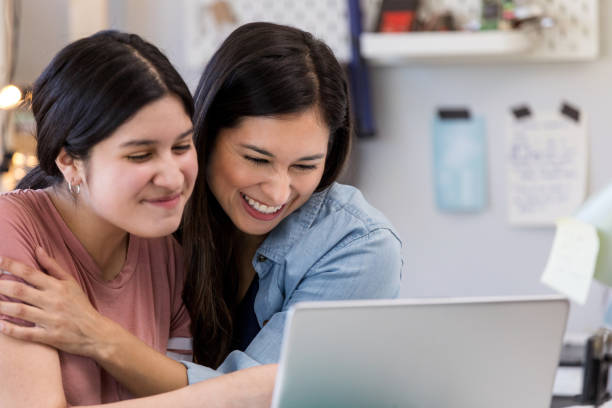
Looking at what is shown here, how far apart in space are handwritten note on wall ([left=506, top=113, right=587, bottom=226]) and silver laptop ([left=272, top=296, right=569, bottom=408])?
1.52 m

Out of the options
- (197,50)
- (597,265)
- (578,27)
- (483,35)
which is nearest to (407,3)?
(483,35)

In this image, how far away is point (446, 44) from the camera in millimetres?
2355

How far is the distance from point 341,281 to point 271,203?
0.54 ft

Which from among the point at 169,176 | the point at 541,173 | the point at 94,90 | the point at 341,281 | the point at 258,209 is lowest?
the point at 541,173

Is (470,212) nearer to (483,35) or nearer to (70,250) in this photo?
(483,35)

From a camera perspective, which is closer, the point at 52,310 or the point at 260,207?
the point at 52,310

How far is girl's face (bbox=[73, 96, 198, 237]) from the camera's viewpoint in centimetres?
117

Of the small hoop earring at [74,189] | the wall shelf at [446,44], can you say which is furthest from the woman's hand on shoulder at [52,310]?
the wall shelf at [446,44]

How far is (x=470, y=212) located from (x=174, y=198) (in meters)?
1.49

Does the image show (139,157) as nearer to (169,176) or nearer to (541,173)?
(169,176)

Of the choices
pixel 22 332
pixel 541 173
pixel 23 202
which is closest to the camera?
pixel 22 332

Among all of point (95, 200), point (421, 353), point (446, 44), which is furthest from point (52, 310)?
point (446, 44)

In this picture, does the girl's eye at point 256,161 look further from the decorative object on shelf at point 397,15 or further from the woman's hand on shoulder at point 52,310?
the decorative object on shelf at point 397,15

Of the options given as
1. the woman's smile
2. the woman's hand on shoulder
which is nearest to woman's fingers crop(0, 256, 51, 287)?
the woman's hand on shoulder
